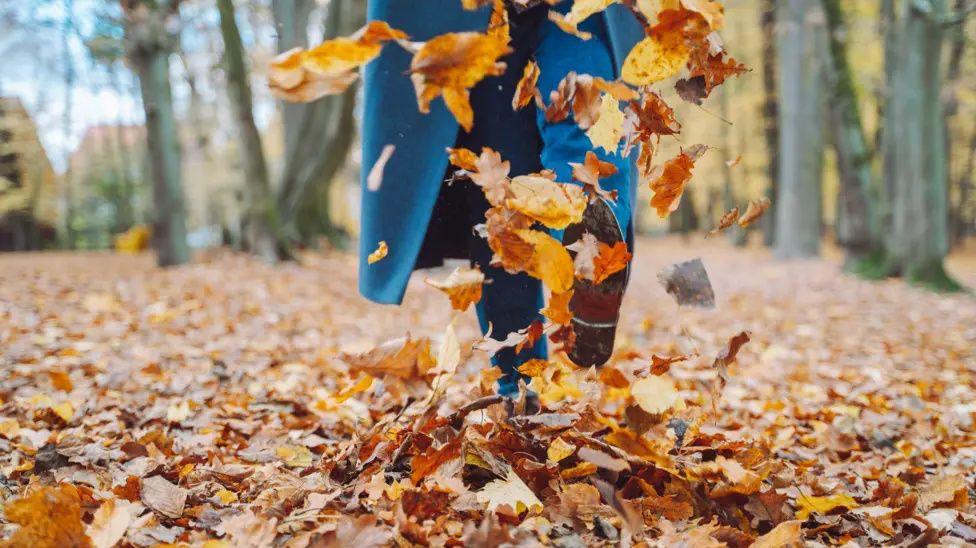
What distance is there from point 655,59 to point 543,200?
338mm

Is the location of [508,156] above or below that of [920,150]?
below

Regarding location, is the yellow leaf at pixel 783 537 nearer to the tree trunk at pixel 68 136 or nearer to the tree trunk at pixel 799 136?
the tree trunk at pixel 799 136

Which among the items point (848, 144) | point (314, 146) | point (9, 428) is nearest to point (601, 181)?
point (9, 428)

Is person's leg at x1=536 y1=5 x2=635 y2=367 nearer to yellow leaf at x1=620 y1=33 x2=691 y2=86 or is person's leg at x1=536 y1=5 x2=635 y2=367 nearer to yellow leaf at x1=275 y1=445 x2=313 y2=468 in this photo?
yellow leaf at x1=620 y1=33 x2=691 y2=86

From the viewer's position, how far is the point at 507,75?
64.7 inches

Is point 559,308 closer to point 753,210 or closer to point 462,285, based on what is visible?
point 462,285

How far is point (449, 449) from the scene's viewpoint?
1.35 m

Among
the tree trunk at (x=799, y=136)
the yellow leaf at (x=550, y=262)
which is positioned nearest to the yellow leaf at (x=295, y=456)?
the yellow leaf at (x=550, y=262)

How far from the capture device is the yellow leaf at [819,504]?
135 cm

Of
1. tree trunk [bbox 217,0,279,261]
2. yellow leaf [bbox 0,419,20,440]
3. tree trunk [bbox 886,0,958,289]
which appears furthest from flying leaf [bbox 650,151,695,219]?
tree trunk [bbox 886,0,958,289]

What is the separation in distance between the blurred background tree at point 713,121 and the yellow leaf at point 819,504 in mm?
698

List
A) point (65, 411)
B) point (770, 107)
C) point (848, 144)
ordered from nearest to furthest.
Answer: point (65, 411) → point (848, 144) → point (770, 107)

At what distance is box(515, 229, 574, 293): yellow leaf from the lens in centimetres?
123

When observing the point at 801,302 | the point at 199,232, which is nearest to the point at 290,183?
the point at 801,302
